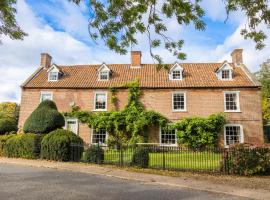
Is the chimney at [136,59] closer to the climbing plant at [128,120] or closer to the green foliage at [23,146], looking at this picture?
the climbing plant at [128,120]

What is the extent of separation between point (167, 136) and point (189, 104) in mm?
3753

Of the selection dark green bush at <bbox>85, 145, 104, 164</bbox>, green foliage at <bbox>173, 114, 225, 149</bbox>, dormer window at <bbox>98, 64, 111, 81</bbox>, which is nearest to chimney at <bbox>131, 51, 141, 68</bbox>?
dormer window at <bbox>98, 64, 111, 81</bbox>

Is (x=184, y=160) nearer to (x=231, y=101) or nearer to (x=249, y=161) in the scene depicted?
(x=249, y=161)

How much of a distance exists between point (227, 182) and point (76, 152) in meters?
8.96

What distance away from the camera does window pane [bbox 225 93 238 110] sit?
25.9 m

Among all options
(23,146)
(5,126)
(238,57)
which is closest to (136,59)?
(238,57)

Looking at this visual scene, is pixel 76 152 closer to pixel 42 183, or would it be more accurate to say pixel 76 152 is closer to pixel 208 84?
pixel 42 183

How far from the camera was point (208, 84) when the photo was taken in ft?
86.3

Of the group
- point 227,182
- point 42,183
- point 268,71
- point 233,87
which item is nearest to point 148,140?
point 233,87

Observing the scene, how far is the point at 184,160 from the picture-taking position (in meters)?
15.3

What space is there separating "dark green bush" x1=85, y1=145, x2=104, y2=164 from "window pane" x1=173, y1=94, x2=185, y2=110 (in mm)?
12580

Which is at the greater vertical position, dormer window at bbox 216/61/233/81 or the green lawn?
dormer window at bbox 216/61/233/81

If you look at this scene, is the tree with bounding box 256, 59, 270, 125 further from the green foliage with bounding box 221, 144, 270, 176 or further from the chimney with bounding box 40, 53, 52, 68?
the green foliage with bounding box 221, 144, 270, 176

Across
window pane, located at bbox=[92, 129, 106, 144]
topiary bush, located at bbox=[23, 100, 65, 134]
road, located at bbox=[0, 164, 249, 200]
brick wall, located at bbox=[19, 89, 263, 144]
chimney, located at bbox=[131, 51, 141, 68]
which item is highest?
chimney, located at bbox=[131, 51, 141, 68]
